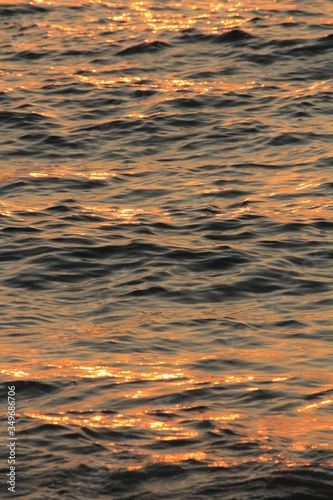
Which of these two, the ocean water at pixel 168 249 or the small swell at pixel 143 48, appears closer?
the ocean water at pixel 168 249

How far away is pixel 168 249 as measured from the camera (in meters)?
18.6

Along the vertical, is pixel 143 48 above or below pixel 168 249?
above

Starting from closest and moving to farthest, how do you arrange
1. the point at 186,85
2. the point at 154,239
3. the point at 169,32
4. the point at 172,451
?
the point at 172,451 < the point at 154,239 < the point at 186,85 < the point at 169,32

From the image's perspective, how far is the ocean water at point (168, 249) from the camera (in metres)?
12.0

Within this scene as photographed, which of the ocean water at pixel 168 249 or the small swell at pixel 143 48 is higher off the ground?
the small swell at pixel 143 48

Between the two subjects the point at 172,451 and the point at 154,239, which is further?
the point at 154,239

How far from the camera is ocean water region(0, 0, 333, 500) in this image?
12023 millimetres

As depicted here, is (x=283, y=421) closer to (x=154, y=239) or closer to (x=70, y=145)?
(x=154, y=239)

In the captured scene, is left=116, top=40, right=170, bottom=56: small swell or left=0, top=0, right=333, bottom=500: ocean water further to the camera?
left=116, top=40, right=170, bottom=56: small swell

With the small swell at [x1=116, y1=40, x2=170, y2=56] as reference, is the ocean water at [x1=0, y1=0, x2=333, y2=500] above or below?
below

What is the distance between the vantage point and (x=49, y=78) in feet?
93.0

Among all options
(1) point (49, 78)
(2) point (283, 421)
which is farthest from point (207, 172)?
(2) point (283, 421)

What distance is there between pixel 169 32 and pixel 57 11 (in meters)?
4.48

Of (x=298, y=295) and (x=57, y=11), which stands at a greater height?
(x=57, y=11)
